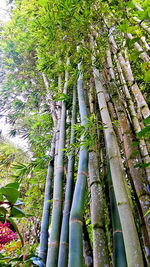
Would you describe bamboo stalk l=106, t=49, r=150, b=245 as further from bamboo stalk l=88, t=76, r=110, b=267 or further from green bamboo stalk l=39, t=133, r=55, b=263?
green bamboo stalk l=39, t=133, r=55, b=263

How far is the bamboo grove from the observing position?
853 millimetres

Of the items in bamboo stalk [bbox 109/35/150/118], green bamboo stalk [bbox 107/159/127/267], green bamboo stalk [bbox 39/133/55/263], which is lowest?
green bamboo stalk [bbox 107/159/127/267]

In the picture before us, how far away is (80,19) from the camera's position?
1641mm

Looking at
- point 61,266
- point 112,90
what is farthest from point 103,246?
point 112,90

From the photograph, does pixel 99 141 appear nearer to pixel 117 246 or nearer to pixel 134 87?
pixel 134 87

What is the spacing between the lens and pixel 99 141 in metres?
1.46

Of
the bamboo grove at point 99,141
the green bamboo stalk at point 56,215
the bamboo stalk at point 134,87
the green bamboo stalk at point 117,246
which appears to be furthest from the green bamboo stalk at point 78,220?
the bamboo stalk at point 134,87

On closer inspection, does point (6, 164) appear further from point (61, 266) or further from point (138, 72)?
point (138, 72)

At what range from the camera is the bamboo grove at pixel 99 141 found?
33.6 inches

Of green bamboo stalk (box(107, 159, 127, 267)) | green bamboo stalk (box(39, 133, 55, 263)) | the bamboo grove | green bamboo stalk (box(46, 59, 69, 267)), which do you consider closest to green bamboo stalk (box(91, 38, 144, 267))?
the bamboo grove

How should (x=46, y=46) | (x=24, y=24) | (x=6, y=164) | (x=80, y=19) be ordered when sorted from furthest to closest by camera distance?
(x=24, y=24), (x=6, y=164), (x=46, y=46), (x=80, y=19)

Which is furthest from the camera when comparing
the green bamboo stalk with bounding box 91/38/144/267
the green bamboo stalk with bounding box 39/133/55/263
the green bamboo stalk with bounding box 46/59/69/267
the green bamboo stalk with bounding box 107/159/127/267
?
the green bamboo stalk with bounding box 39/133/55/263

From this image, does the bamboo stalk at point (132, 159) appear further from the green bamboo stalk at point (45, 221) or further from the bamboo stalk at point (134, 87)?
Result: the green bamboo stalk at point (45, 221)

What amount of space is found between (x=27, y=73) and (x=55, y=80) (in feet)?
3.56
